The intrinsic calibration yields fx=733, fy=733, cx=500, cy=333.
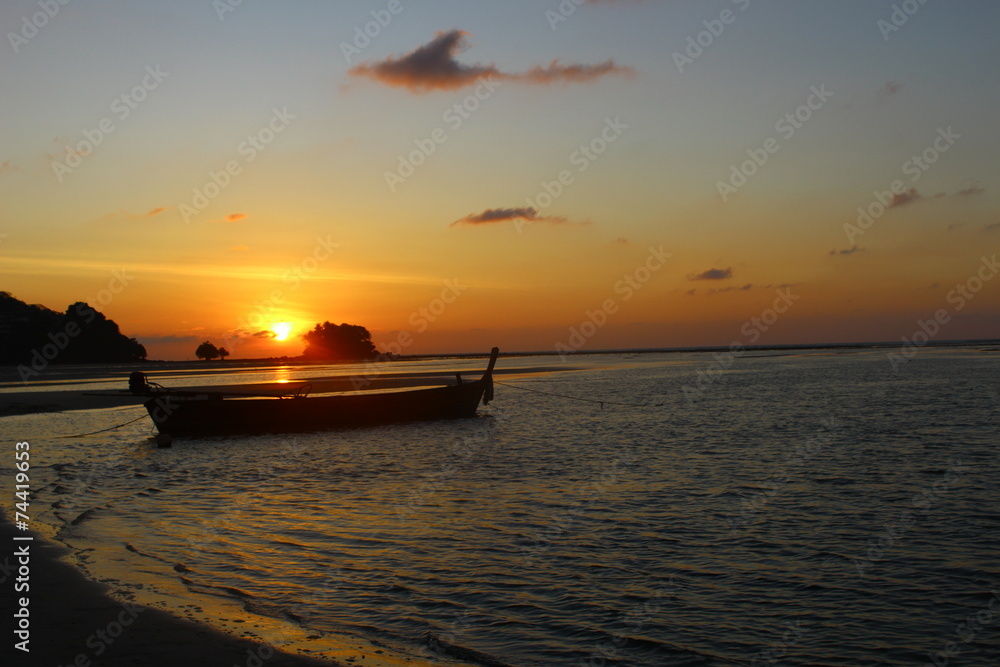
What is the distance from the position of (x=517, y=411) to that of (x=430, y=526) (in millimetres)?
27707

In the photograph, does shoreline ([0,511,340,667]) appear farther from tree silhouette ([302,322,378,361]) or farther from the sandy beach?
tree silhouette ([302,322,378,361])

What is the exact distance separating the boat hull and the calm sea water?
2.82 m

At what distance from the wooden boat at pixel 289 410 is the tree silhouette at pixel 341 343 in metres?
127

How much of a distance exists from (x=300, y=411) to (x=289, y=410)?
518 millimetres

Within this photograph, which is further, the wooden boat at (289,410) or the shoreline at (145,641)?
the wooden boat at (289,410)

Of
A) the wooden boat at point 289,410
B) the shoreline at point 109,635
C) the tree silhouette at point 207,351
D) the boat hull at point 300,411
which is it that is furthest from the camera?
the tree silhouette at point 207,351

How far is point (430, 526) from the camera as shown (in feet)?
45.0

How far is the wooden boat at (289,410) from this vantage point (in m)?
29.2

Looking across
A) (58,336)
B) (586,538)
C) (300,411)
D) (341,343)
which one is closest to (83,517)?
(586,538)

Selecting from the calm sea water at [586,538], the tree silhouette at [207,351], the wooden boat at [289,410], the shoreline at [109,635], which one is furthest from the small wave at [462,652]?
the tree silhouette at [207,351]

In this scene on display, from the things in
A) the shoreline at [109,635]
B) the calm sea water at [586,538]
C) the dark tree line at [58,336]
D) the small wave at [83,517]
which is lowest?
the calm sea water at [586,538]

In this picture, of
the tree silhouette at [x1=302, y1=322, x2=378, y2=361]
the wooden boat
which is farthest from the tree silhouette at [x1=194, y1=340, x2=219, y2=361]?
the wooden boat

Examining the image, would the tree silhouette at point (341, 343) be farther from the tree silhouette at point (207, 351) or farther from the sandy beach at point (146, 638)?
the sandy beach at point (146, 638)

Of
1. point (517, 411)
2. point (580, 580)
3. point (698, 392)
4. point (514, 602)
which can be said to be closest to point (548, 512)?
point (580, 580)
